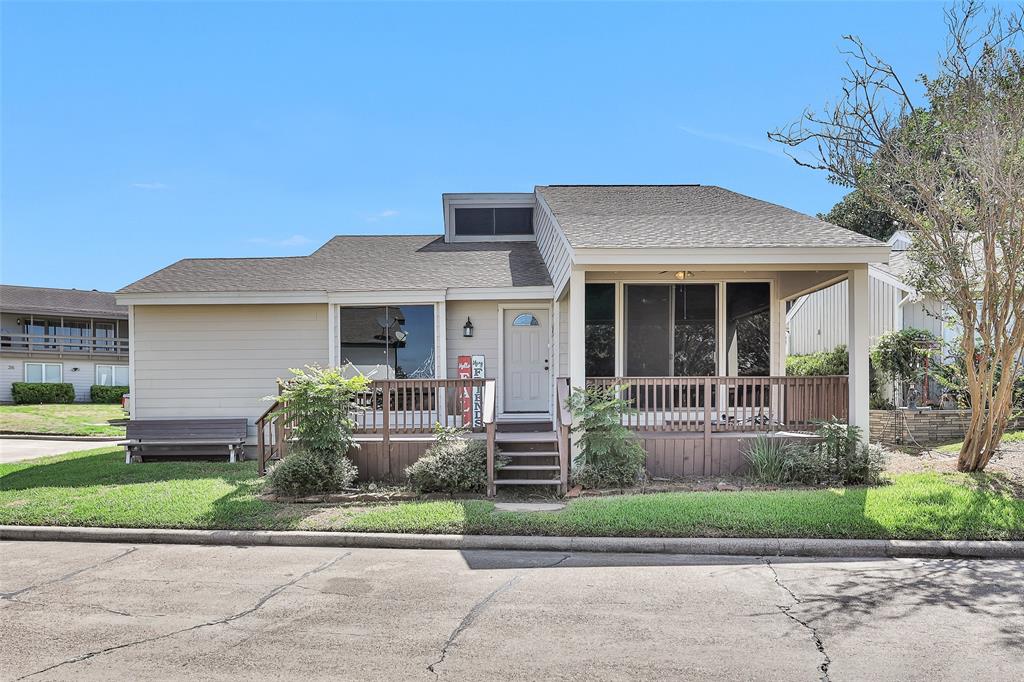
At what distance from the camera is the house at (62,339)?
3228 cm

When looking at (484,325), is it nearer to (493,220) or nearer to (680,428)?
(680,428)

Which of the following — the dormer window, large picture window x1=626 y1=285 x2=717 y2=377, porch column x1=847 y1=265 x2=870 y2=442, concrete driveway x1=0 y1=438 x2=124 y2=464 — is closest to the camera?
porch column x1=847 y1=265 x2=870 y2=442

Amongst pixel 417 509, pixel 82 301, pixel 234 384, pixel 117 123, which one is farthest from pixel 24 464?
pixel 82 301

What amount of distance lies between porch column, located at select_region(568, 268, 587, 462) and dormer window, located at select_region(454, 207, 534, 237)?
7.08 meters

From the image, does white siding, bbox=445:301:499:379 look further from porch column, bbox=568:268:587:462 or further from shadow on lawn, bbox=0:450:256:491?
shadow on lawn, bbox=0:450:256:491

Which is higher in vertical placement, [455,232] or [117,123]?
[117,123]

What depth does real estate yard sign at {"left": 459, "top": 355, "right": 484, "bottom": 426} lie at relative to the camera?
11244 mm

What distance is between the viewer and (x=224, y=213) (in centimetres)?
2017

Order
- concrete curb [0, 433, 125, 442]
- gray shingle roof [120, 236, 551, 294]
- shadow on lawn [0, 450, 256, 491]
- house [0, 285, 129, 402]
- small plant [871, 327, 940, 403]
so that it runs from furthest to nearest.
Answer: house [0, 285, 129, 402] → concrete curb [0, 433, 125, 442] → small plant [871, 327, 940, 403] → gray shingle roof [120, 236, 551, 294] → shadow on lawn [0, 450, 256, 491]

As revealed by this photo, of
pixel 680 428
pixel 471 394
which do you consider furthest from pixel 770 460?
pixel 471 394

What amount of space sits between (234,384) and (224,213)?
9201 millimetres

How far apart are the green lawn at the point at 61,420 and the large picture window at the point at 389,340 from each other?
37.6ft

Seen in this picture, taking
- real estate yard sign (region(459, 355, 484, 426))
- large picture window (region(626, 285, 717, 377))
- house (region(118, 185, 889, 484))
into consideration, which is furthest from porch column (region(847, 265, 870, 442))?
real estate yard sign (region(459, 355, 484, 426))

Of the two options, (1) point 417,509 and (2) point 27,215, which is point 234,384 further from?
(2) point 27,215
